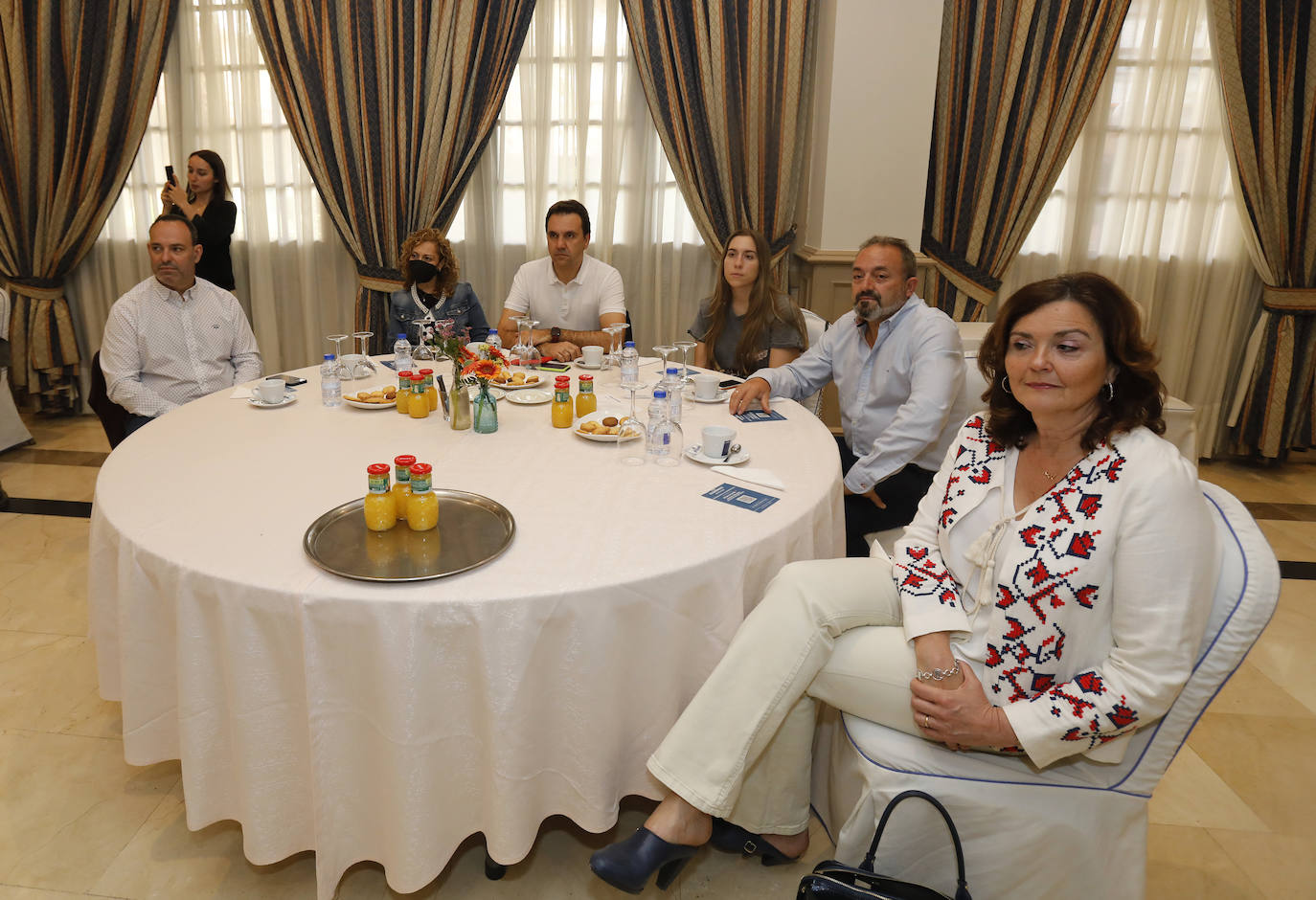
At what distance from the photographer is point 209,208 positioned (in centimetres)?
443

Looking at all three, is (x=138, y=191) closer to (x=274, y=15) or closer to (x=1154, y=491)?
(x=274, y=15)

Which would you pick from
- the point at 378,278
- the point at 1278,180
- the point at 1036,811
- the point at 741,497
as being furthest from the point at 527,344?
the point at 1278,180

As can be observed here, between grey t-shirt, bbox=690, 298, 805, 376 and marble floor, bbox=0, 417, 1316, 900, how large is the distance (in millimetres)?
1874

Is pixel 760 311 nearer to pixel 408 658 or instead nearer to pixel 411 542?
pixel 411 542

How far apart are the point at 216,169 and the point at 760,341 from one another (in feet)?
10.3

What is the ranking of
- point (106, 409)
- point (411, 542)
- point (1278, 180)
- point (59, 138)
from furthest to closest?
point (59, 138) < point (1278, 180) < point (106, 409) < point (411, 542)

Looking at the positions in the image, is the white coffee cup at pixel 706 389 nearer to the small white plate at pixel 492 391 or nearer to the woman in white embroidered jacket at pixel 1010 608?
the small white plate at pixel 492 391

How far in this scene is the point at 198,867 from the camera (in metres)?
1.82

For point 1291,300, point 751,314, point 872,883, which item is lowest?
point 872,883

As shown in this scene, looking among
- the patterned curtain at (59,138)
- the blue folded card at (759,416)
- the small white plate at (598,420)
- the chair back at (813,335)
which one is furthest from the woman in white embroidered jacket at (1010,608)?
the patterned curtain at (59,138)

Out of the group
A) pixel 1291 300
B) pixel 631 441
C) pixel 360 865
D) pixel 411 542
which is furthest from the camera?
pixel 1291 300

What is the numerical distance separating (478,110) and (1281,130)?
4.17 meters

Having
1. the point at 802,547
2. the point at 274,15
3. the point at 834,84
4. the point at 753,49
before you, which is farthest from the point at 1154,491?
the point at 274,15

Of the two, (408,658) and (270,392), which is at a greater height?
(270,392)
